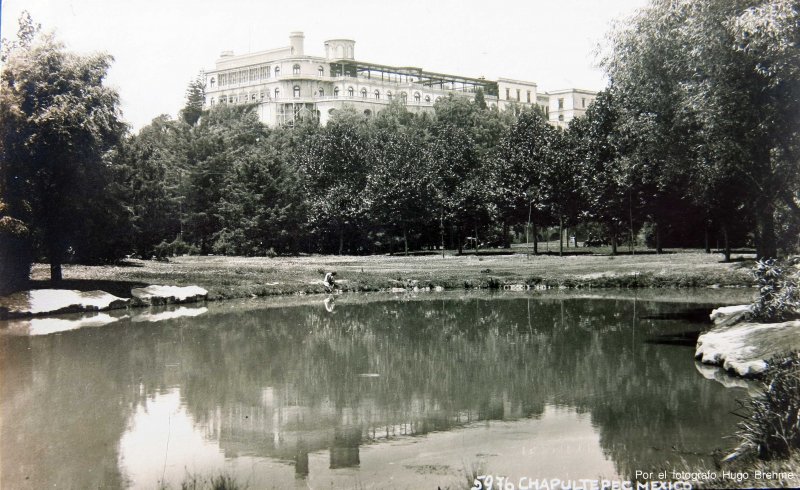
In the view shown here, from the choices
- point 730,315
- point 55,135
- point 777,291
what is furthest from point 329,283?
point 777,291

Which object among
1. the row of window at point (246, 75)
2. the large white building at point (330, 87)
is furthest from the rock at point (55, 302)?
the row of window at point (246, 75)

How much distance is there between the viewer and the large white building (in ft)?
202

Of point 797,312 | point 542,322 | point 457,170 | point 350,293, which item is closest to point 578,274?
point 350,293

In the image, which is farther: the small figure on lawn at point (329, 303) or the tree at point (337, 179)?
the tree at point (337, 179)

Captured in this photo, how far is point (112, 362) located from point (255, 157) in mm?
49935

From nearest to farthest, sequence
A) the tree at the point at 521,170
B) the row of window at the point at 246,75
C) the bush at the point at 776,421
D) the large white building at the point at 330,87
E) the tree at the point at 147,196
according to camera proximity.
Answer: the bush at the point at 776,421 < the tree at the point at 147,196 < the tree at the point at 521,170 < the large white building at the point at 330,87 < the row of window at the point at 246,75

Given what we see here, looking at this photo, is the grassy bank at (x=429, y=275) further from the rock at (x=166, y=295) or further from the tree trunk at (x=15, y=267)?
the tree trunk at (x=15, y=267)

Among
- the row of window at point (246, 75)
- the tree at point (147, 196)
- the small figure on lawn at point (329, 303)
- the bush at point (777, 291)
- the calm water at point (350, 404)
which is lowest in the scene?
Answer: the calm water at point (350, 404)

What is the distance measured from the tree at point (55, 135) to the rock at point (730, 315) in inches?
837

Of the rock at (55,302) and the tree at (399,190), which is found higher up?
the tree at (399,190)

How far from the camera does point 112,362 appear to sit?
18500 mm

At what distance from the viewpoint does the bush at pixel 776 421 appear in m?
A: 9.35

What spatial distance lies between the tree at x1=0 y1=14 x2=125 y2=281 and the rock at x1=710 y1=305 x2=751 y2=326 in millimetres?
21248

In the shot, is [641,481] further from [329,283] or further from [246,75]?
[246,75]
